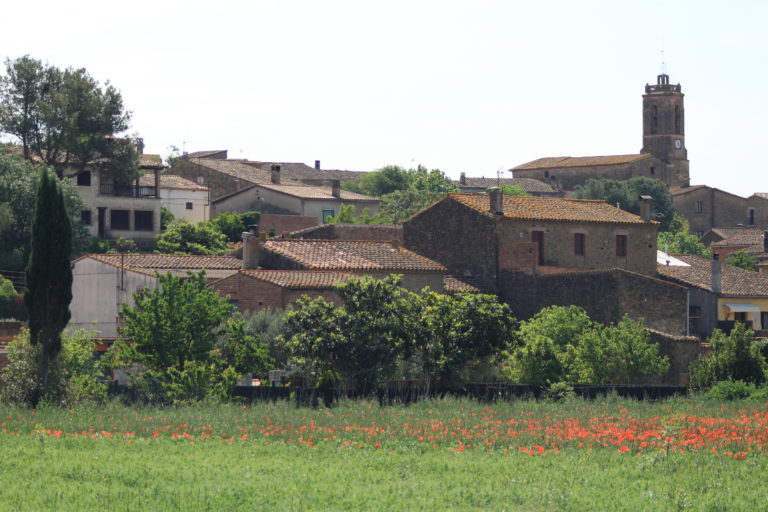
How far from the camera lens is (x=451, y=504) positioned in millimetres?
20078

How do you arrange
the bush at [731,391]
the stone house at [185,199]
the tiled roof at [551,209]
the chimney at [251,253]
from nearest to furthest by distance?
1. the bush at [731,391]
2. the chimney at [251,253]
3. the tiled roof at [551,209]
4. the stone house at [185,199]

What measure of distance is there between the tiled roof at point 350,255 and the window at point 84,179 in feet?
85.2

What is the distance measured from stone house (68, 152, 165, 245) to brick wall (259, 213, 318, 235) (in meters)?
7.61

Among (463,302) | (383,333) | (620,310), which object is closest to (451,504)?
(383,333)

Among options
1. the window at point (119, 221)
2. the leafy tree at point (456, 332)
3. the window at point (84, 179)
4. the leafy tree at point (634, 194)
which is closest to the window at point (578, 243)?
the leafy tree at point (456, 332)

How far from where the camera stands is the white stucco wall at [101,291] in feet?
183

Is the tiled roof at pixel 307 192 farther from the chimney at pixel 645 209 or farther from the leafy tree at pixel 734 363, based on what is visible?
the leafy tree at pixel 734 363

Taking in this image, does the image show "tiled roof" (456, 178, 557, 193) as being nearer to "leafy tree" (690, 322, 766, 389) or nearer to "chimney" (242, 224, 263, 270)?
"chimney" (242, 224, 263, 270)

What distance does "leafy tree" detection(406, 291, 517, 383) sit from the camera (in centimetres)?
4144

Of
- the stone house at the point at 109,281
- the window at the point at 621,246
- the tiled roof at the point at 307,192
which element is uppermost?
the tiled roof at the point at 307,192

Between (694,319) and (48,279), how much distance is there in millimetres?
35280

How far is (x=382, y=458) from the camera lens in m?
24.8

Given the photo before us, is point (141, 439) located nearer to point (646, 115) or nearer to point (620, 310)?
point (620, 310)

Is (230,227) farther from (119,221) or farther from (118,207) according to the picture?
(118,207)
